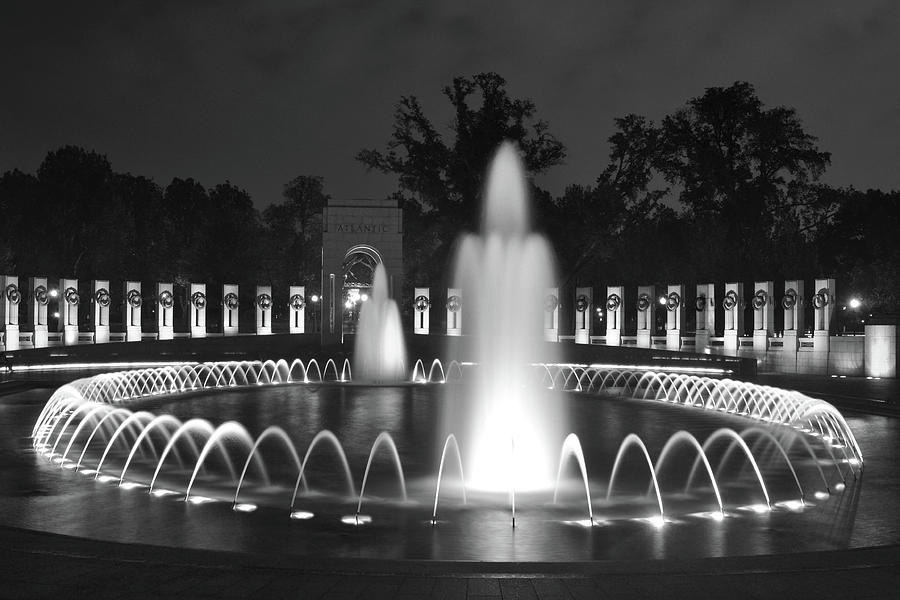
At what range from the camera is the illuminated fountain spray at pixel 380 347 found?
96.7ft

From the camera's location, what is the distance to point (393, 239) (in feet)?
135

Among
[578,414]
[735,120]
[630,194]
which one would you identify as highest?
[735,120]

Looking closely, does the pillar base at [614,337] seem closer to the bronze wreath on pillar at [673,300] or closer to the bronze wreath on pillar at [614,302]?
the bronze wreath on pillar at [614,302]

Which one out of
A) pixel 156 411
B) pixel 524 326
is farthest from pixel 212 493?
pixel 156 411

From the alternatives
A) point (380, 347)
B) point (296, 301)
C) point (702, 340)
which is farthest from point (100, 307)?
point (702, 340)

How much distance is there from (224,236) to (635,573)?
5738 centimetres

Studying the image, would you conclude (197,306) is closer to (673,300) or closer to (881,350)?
→ (673,300)

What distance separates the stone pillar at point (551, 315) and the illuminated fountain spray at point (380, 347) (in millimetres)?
11984

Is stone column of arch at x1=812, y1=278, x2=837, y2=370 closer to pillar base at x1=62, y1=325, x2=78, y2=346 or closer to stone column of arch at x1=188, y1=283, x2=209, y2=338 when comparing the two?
stone column of arch at x1=188, y1=283, x2=209, y2=338

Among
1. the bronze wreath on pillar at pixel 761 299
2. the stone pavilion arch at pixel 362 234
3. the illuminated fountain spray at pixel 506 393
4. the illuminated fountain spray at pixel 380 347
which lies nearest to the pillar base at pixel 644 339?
the bronze wreath on pillar at pixel 761 299

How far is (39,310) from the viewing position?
38688 millimetres

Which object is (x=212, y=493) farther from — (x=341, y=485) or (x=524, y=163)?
(x=524, y=163)

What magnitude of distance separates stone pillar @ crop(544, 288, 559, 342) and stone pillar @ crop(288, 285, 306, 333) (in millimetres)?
11691

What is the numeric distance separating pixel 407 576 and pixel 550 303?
1382 inches
